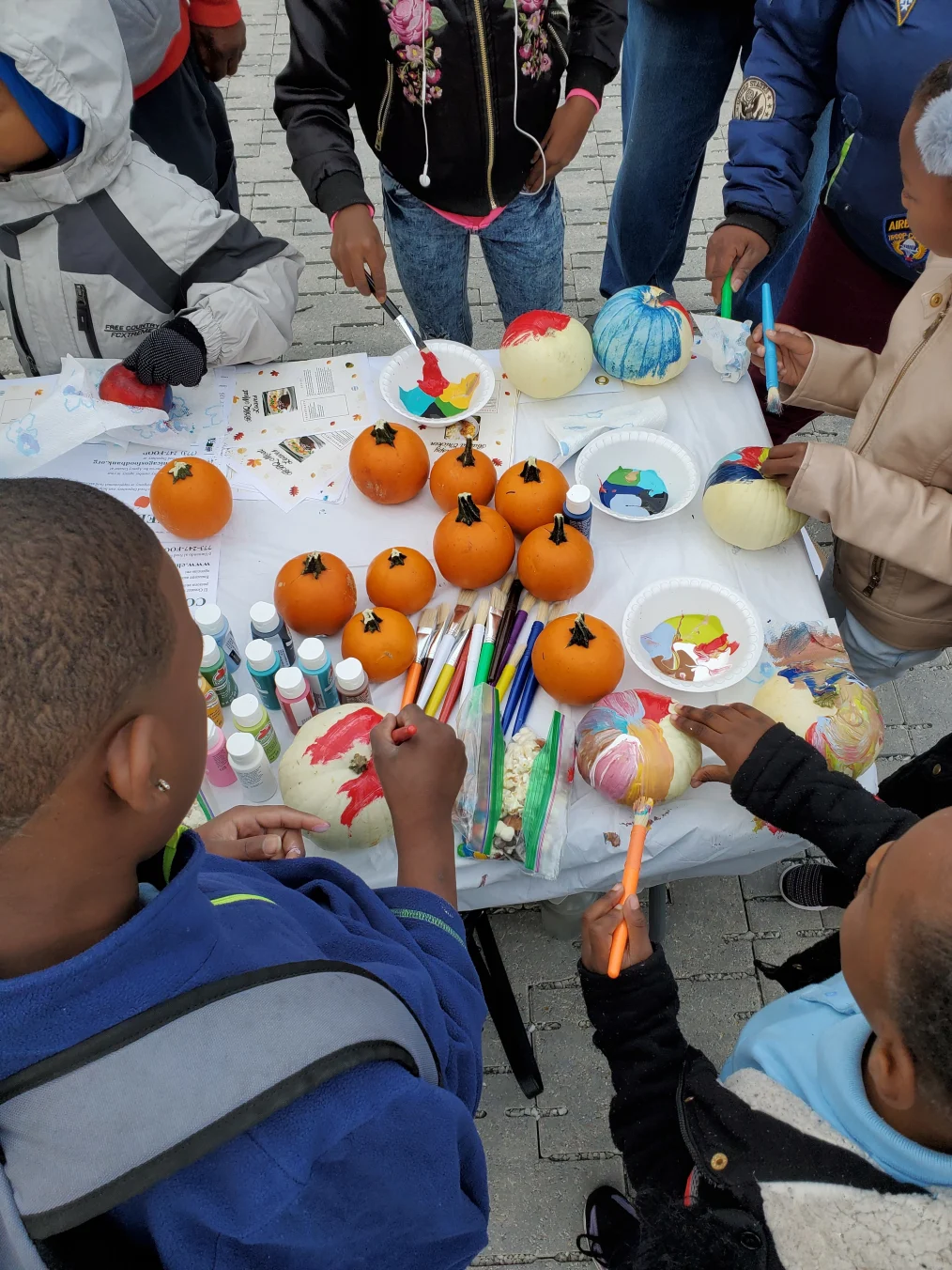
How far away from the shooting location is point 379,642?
1520 millimetres

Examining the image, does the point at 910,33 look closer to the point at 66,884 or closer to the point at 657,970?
the point at 657,970

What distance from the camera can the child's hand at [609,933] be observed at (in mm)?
1245

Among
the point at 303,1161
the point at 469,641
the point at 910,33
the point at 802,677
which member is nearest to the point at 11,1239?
the point at 303,1161

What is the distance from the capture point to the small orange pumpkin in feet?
5.16

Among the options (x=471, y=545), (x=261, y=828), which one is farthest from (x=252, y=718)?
(x=471, y=545)

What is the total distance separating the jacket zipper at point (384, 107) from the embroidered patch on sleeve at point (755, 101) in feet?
2.94

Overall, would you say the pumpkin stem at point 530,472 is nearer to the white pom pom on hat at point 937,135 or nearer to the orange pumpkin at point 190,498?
the orange pumpkin at point 190,498

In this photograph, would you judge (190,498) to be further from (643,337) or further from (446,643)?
(643,337)

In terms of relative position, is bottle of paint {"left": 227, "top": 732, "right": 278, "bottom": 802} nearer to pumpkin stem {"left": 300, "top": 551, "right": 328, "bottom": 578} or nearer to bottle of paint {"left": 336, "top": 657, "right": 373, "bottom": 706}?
bottle of paint {"left": 336, "top": 657, "right": 373, "bottom": 706}

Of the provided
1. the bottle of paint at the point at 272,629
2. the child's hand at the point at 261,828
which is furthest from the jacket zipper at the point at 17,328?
the child's hand at the point at 261,828

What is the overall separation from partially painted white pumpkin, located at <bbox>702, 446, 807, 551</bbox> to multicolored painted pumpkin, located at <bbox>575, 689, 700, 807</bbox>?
18.1 inches

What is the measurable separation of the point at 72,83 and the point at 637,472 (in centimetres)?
146

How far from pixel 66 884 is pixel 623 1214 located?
162 cm

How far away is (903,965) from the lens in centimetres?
Answer: 79
